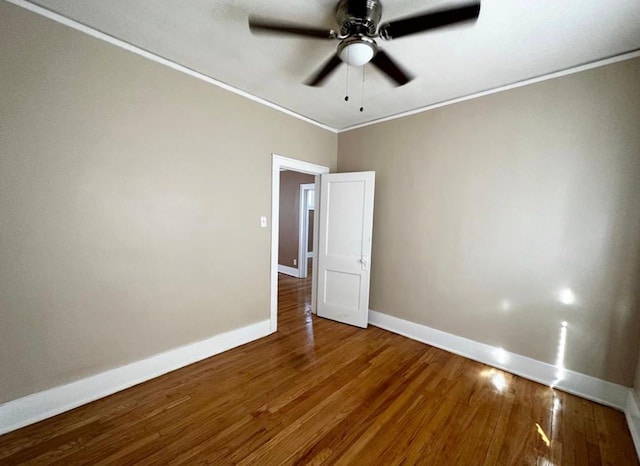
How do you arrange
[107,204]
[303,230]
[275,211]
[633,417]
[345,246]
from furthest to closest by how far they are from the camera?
[303,230] < [345,246] < [275,211] < [107,204] < [633,417]

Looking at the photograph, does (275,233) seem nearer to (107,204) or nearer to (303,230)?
(107,204)

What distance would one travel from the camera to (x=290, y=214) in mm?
5828

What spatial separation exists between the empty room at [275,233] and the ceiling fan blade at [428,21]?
15 millimetres

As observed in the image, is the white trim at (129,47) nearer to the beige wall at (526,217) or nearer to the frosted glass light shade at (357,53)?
the frosted glass light shade at (357,53)

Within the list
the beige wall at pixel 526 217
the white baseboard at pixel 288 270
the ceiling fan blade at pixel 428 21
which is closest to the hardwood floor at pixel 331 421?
the beige wall at pixel 526 217

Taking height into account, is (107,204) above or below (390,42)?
below

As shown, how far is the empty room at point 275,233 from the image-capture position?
156cm

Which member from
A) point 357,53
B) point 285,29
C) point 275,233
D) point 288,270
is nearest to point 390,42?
point 357,53

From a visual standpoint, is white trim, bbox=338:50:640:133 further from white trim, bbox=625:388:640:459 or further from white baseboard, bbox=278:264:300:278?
white baseboard, bbox=278:264:300:278

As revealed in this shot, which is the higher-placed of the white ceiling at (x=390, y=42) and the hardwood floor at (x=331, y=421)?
the white ceiling at (x=390, y=42)

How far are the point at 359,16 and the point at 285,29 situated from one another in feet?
1.39

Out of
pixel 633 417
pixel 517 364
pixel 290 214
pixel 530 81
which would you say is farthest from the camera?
pixel 290 214

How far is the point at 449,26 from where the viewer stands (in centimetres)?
128

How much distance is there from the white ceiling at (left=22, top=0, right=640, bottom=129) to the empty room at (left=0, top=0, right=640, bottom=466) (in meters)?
0.02
